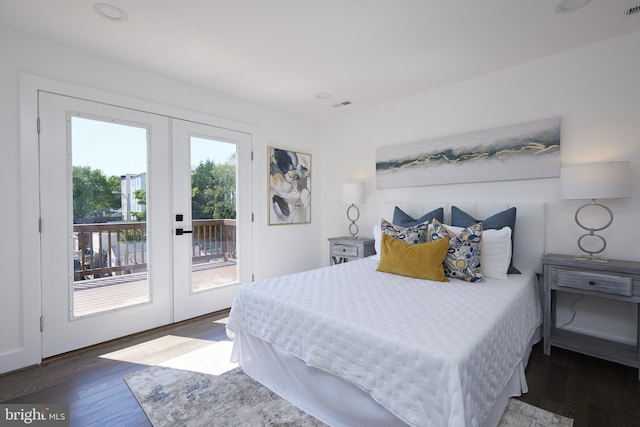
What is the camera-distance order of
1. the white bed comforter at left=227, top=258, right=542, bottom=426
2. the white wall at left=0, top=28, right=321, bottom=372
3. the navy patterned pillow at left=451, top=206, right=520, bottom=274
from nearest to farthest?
1. the white bed comforter at left=227, top=258, right=542, bottom=426
2. the white wall at left=0, top=28, right=321, bottom=372
3. the navy patterned pillow at left=451, top=206, right=520, bottom=274

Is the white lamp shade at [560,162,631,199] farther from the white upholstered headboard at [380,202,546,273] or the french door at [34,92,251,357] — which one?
the french door at [34,92,251,357]

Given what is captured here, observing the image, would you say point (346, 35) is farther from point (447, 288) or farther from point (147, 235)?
point (147, 235)

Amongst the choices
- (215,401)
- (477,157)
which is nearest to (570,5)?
→ (477,157)

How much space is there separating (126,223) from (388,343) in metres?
2.63

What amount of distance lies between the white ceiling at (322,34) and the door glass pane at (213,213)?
778 millimetres

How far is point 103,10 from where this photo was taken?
2.06 meters

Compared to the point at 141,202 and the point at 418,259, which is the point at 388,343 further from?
the point at 141,202

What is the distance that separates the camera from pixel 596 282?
2.25 meters

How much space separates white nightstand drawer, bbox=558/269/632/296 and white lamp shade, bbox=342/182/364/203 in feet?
6.99

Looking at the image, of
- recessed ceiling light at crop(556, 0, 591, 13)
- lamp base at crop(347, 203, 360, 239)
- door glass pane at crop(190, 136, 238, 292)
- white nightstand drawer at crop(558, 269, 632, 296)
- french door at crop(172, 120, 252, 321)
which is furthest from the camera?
lamp base at crop(347, 203, 360, 239)

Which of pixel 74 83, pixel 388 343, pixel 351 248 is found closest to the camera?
pixel 388 343

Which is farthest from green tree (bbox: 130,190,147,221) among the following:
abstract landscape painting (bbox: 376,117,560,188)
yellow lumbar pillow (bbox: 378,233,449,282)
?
abstract landscape painting (bbox: 376,117,560,188)

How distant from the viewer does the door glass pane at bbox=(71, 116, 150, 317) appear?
2.64m

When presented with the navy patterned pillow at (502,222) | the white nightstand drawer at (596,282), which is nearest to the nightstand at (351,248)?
the navy patterned pillow at (502,222)
